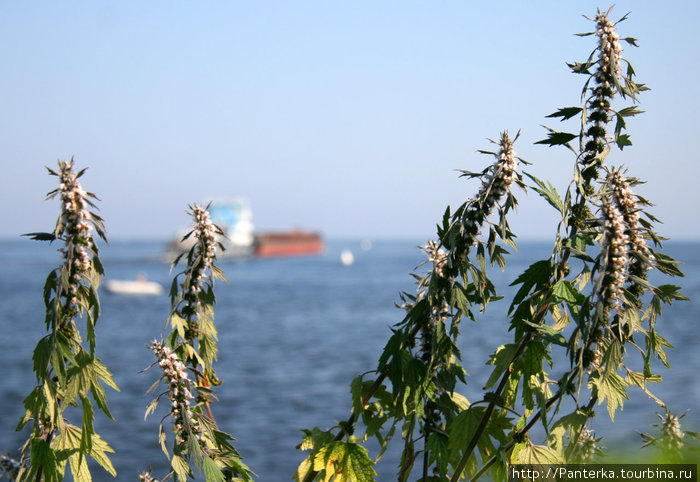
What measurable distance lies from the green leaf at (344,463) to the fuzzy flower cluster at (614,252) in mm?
1060

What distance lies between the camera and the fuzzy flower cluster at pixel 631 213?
6.23 feet

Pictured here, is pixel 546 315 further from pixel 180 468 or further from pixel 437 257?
pixel 180 468

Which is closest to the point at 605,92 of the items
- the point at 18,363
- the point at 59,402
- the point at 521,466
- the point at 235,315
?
the point at 521,466

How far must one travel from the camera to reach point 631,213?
1.93 meters

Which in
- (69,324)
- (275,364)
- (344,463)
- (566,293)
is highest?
(566,293)

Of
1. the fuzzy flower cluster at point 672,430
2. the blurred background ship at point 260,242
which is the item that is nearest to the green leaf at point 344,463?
the fuzzy flower cluster at point 672,430

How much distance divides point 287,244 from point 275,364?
109195 mm

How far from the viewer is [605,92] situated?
209 cm

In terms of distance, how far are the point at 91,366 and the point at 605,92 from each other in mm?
1890

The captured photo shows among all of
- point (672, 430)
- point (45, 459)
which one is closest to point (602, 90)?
point (672, 430)

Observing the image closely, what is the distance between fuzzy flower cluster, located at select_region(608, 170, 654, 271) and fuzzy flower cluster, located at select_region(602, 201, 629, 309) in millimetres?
84

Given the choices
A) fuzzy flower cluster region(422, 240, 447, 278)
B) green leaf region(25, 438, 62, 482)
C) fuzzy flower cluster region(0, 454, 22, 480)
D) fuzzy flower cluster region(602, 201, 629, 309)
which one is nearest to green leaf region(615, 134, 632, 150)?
fuzzy flower cluster region(602, 201, 629, 309)

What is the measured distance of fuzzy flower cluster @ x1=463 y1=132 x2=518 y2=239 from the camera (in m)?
2.00

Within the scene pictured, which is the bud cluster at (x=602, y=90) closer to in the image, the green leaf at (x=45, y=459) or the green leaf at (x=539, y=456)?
the green leaf at (x=539, y=456)
